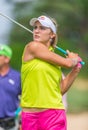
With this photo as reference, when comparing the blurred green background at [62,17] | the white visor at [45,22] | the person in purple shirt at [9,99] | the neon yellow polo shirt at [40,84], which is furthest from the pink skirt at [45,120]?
the blurred green background at [62,17]

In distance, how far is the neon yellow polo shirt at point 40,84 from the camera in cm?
820

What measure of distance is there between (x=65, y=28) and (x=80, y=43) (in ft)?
5.64

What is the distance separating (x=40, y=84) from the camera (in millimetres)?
8195

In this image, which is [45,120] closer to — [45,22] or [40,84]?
[40,84]

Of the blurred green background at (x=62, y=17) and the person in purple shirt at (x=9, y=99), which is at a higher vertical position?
the blurred green background at (x=62, y=17)

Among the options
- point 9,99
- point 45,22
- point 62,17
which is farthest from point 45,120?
point 62,17

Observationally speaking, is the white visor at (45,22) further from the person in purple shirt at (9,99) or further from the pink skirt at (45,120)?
the person in purple shirt at (9,99)

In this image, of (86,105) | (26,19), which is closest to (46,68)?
(86,105)

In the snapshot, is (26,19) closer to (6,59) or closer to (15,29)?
(15,29)

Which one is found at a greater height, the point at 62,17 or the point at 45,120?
the point at 62,17

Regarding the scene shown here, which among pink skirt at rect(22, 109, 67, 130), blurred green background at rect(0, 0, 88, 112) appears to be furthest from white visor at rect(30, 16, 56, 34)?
blurred green background at rect(0, 0, 88, 112)

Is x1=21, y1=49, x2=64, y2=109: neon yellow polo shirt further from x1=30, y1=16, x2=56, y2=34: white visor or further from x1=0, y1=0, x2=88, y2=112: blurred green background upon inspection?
x1=0, y1=0, x2=88, y2=112: blurred green background

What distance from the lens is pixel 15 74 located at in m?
10.8

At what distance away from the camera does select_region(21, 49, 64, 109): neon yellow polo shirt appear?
8195mm
